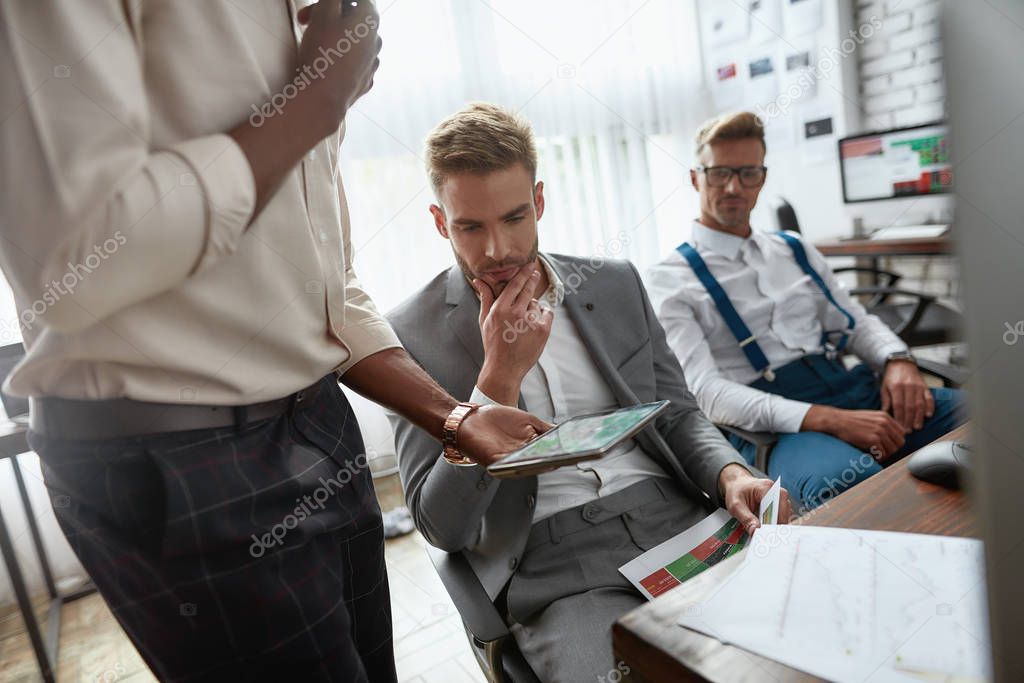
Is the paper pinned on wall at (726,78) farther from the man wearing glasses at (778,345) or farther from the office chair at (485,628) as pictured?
the office chair at (485,628)

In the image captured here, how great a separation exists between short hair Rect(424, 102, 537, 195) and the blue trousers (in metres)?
0.96

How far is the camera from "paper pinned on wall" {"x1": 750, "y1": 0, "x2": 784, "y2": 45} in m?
4.36

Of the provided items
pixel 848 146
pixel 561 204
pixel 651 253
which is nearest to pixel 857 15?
pixel 848 146

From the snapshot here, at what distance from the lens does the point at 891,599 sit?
705 millimetres

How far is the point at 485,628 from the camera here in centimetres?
106

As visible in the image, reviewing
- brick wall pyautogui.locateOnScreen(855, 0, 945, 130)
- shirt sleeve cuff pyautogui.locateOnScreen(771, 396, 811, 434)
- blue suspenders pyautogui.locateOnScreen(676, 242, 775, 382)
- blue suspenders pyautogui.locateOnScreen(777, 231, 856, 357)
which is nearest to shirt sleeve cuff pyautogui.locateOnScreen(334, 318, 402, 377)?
shirt sleeve cuff pyautogui.locateOnScreen(771, 396, 811, 434)

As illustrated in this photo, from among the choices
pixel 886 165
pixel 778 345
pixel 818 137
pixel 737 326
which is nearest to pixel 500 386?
pixel 737 326

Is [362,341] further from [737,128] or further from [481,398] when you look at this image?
[737,128]

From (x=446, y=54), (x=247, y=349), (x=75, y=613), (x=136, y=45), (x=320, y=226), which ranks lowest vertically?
(x=75, y=613)

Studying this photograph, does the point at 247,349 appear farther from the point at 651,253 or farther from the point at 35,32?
the point at 651,253

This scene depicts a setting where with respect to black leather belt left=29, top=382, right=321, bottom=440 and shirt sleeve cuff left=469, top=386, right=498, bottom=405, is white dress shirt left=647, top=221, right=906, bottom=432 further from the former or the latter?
black leather belt left=29, top=382, right=321, bottom=440

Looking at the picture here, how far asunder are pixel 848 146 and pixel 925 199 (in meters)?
0.51

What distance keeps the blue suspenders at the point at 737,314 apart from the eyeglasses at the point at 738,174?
224mm

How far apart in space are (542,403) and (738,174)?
1.27 m
